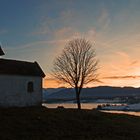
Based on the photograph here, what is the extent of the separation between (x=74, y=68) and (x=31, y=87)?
16.2 meters

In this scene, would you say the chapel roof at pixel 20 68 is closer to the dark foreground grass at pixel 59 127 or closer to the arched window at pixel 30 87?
the arched window at pixel 30 87

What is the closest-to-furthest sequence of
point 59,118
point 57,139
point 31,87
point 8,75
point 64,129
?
point 57,139 < point 64,129 < point 59,118 < point 8,75 < point 31,87

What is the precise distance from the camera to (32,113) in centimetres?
3478

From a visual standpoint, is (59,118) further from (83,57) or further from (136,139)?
(83,57)

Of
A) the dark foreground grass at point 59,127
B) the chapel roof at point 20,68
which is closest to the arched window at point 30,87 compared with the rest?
the chapel roof at point 20,68

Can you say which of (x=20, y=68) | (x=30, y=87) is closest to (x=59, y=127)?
(x=30, y=87)

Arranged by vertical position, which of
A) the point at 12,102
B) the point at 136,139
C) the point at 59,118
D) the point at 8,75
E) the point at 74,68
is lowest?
the point at 136,139

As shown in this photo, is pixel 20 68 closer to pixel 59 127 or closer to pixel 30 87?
pixel 30 87

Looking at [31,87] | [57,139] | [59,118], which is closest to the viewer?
[57,139]

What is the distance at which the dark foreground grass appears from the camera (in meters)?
26.0

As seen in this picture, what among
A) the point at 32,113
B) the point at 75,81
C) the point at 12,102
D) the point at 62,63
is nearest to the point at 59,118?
the point at 32,113

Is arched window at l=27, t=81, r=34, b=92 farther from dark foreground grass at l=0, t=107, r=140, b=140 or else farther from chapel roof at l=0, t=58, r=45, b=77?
dark foreground grass at l=0, t=107, r=140, b=140

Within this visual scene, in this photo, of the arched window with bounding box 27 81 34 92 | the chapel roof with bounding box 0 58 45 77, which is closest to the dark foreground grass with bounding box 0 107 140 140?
the chapel roof with bounding box 0 58 45 77

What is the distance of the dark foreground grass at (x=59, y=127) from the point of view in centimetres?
2597
